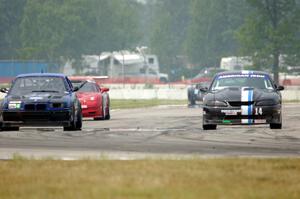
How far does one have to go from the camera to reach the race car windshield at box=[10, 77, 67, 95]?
77.2 ft

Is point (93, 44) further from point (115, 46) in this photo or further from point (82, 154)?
point (82, 154)

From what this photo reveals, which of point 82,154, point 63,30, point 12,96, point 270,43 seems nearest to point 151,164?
point 82,154

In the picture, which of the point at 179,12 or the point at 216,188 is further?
the point at 179,12

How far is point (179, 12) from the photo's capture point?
145875mm

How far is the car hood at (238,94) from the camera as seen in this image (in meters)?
23.1

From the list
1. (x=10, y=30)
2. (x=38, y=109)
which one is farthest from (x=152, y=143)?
(x=10, y=30)

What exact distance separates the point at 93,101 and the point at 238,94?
27.4ft

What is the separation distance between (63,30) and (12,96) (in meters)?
82.2

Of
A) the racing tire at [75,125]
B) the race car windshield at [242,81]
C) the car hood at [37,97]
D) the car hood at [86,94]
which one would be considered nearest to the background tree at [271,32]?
the car hood at [86,94]

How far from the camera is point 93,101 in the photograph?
3073 centimetres

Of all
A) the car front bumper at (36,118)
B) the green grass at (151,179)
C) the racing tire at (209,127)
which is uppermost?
the car front bumper at (36,118)

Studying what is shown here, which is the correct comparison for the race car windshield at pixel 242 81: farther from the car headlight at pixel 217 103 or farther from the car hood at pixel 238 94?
the car headlight at pixel 217 103

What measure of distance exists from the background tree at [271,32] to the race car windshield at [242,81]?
49886mm

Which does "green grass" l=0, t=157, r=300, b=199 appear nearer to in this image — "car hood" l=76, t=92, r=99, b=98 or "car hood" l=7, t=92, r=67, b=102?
"car hood" l=7, t=92, r=67, b=102
